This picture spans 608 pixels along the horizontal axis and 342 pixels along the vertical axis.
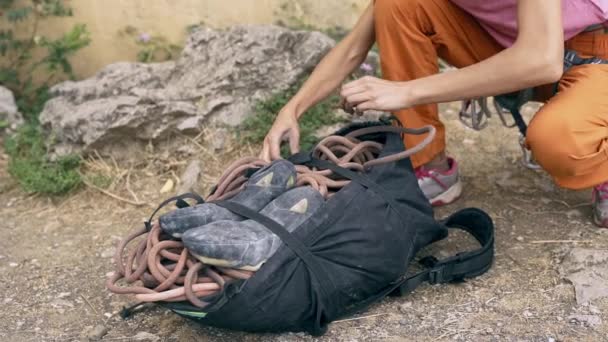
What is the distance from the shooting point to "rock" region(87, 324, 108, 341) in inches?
83.2

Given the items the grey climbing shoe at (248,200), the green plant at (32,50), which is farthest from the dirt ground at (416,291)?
the green plant at (32,50)

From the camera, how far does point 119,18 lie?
3703mm

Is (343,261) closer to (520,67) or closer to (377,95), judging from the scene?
(377,95)

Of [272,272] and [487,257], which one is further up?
[272,272]

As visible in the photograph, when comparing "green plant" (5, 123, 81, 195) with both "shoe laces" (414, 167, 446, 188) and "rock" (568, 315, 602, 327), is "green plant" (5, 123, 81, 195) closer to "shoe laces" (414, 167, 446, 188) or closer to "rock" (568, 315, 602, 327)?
"shoe laces" (414, 167, 446, 188)

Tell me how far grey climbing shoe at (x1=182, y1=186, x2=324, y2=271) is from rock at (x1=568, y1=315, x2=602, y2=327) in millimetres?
752

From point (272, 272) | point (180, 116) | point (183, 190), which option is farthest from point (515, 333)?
point (180, 116)

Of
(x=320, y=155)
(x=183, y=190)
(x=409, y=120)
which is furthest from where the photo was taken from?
(x=183, y=190)

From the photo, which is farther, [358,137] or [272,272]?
[358,137]

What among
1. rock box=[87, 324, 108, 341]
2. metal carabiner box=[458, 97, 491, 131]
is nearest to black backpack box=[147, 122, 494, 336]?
rock box=[87, 324, 108, 341]

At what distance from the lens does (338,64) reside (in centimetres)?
255

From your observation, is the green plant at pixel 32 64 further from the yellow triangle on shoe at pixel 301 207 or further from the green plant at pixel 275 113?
the yellow triangle on shoe at pixel 301 207

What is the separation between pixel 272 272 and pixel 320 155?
50cm

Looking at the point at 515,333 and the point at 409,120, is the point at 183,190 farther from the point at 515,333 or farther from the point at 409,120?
the point at 515,333
